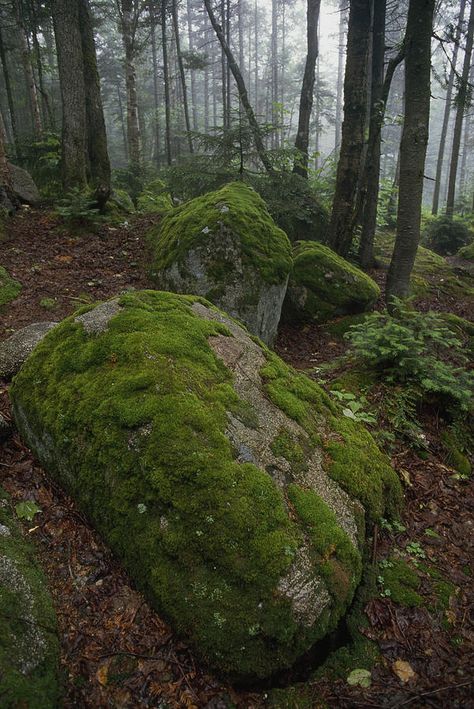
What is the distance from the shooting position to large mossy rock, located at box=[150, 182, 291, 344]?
6.30 metres

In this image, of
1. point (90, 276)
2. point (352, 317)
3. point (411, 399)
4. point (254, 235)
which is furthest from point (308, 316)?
point (90, 276)

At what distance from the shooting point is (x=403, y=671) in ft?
7.79

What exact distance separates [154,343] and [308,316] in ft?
16.4

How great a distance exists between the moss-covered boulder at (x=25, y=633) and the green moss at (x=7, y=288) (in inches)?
173

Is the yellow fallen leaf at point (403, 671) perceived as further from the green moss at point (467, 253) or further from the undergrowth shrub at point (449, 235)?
the undergrowth shrub at point (449, 235)

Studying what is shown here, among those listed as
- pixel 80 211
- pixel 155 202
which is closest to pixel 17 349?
pixel 80 211

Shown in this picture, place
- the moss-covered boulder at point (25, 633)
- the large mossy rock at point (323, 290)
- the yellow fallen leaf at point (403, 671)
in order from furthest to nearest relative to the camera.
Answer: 1. the large mossy rock at point (323, 290)
2. the yellow fallen leaf at point (403, 671)
3. the moss-covered boulder at point (25, 633)

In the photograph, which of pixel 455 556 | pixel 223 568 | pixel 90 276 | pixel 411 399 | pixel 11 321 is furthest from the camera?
pixel 90 276

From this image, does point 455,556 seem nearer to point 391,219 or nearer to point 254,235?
point 254,235

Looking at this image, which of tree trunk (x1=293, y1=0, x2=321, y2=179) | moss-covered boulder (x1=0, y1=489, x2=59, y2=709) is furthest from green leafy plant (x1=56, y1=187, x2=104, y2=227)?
moss-covered boulder (x1=0, y1=489, x2=59, y2=709)

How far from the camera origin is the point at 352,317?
7.96 metres

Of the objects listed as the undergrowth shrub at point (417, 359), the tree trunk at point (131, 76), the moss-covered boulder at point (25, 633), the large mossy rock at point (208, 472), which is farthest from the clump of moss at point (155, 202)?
the moss-covered boulder at point (25, 633)

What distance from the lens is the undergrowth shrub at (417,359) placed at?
478 cm

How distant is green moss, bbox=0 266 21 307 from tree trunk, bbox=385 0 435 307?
5.98m
